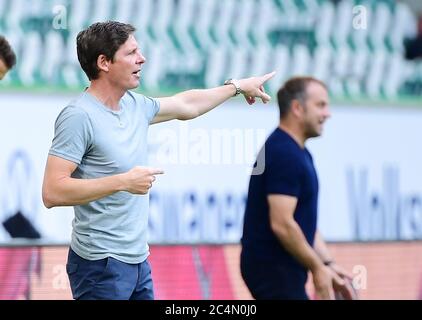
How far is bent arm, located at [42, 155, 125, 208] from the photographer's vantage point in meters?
3.74

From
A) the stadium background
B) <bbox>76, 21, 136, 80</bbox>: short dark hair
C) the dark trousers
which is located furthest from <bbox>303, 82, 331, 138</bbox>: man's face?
<bbox>76, 21, 136, 80</bbox>: short dark hair

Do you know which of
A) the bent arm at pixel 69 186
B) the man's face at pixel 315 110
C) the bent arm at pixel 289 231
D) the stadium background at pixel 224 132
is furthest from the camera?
the stadium background at pixel 224 132

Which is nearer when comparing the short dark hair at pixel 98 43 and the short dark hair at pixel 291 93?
the short dark hair at pixel 98 43

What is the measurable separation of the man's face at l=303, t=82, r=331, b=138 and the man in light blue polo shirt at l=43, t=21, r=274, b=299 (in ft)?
4.31

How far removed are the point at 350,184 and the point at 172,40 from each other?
1185 millimetres

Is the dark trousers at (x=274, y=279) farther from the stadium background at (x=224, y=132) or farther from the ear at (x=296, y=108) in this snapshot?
the stadium background at (x=224, y=132)

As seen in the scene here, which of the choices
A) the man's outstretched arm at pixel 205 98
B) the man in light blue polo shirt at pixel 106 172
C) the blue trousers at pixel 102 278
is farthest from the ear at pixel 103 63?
the blue trousers at pixel 102 278

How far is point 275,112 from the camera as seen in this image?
6012 millimetres

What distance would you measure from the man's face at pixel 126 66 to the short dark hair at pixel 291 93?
4.51 ft

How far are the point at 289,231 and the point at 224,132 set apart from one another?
1101mm

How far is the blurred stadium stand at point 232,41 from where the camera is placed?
574cm

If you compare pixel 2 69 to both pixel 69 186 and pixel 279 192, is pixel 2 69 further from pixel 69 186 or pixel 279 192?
pixel 69 186

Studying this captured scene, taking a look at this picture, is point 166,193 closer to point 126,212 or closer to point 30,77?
point 30,77

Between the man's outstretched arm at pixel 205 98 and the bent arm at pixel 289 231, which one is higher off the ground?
the man's outstretched arm at pixel 205 98
